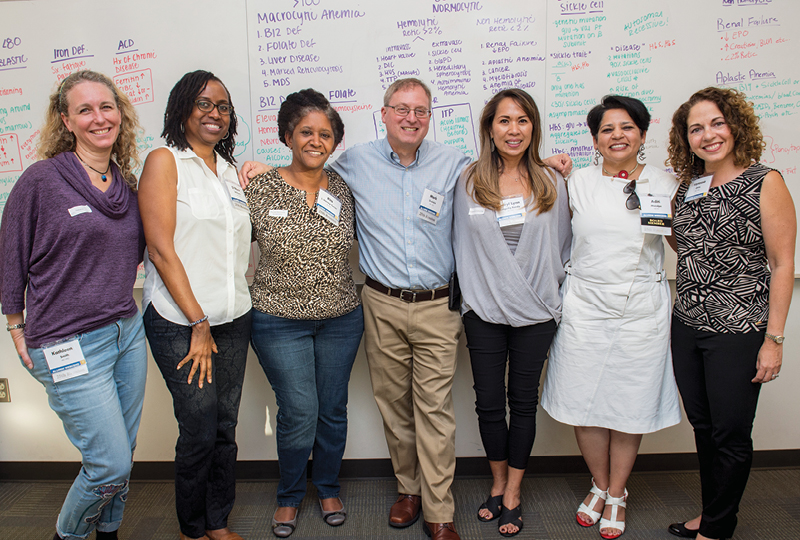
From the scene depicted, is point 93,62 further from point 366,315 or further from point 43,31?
point 366,315

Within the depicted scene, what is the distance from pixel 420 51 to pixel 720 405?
1.92m

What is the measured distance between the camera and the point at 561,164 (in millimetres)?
1998

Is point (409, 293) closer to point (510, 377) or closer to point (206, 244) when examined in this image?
point (510, 377)

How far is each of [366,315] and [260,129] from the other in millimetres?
1043

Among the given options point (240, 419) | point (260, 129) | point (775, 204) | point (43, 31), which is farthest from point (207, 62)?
point (775, 204)

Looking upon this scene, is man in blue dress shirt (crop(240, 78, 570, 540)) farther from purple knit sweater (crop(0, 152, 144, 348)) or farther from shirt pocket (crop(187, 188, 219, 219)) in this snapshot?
purple knit sweater (crop(0, 152, 144, 348))

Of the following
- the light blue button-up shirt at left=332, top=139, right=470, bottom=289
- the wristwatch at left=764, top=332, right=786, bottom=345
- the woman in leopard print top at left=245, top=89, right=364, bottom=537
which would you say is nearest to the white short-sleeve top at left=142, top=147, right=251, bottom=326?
the woman in leopard print top at left=245, top=89, right=364, bottom=537

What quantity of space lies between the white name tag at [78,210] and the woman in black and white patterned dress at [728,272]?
2039 millimetres

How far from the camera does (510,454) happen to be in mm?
2049

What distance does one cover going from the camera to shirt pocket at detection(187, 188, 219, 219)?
1.61 metres

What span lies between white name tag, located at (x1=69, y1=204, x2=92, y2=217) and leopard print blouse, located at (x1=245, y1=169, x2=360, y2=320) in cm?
53

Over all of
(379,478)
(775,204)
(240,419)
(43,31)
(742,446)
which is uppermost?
(43,31)

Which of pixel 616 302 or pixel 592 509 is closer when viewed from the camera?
pixel 616 302

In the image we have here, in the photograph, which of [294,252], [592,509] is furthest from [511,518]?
[294,252]
